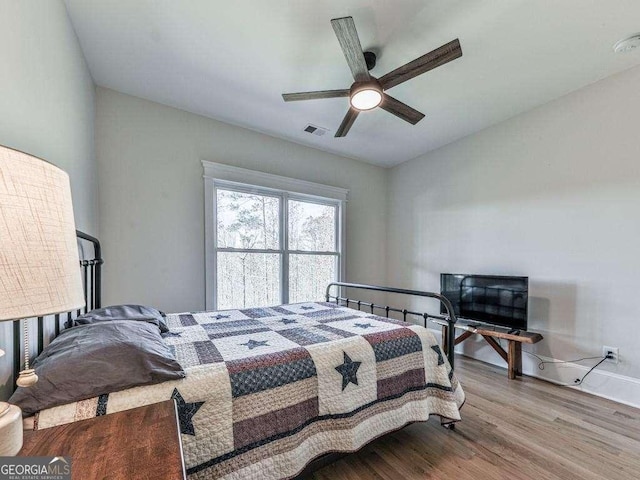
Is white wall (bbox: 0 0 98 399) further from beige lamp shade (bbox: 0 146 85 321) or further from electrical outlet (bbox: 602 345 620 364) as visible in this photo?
electrical outlet (bbox: 602 345 620 364)

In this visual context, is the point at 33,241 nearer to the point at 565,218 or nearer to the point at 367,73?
the point at 367,73

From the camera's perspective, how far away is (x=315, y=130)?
3369mm

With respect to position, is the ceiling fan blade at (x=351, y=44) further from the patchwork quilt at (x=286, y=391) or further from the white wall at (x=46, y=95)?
the patchwork quilt at (x=286, y=391)

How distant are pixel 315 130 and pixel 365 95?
1.45 m

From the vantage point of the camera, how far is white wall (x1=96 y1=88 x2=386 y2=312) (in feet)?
8.43

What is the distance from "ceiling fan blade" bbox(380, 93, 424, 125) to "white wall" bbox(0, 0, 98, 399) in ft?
6.37

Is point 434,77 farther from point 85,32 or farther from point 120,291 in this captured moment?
point 120,291

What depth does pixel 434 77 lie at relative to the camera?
2463 millimetres

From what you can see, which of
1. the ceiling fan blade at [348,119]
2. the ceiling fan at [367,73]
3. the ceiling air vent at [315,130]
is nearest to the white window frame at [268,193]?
the ceiling air vent at [315,130]

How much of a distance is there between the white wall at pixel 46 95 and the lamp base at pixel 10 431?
1.77 ft

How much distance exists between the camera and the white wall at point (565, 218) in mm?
2402

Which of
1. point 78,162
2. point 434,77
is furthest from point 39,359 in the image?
point 434,77

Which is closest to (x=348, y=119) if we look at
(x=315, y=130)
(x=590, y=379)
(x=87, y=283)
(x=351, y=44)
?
(x=351, y=44)

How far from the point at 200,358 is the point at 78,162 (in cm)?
172
